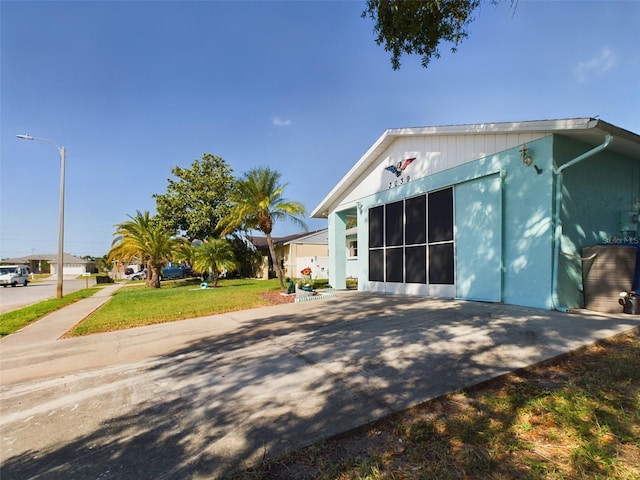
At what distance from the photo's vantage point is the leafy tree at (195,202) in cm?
2867

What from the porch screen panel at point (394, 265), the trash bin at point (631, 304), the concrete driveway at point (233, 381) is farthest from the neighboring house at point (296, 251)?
the trash bin at point (631, 304)

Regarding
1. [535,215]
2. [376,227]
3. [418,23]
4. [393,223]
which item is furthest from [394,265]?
[418,23]

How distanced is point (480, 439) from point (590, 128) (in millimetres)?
6701

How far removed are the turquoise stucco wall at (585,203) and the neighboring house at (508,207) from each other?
24mm

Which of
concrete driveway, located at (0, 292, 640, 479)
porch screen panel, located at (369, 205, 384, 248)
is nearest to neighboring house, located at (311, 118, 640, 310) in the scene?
porch screen panel, located at (369, 205, 384, 248)

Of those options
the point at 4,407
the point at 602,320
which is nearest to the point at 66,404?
the point at 4,407

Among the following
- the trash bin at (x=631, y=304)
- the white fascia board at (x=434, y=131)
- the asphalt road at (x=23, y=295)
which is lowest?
the asphalt road at (x=23, y=295)

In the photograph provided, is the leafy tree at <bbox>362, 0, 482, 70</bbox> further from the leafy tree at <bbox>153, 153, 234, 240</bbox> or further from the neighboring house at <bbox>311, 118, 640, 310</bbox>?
the leafy tree at <bbox>153, 153, 234, 240</bbox>

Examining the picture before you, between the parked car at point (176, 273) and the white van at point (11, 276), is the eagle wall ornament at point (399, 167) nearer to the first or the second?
the white van at point (11, 276)

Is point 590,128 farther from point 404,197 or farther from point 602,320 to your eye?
point 404,197

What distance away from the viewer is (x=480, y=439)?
104 inches

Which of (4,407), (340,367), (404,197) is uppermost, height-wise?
(404,197)

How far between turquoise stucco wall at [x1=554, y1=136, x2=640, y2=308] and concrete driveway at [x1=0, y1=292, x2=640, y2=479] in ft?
3.07

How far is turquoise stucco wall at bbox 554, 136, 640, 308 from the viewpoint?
23.2 feet
